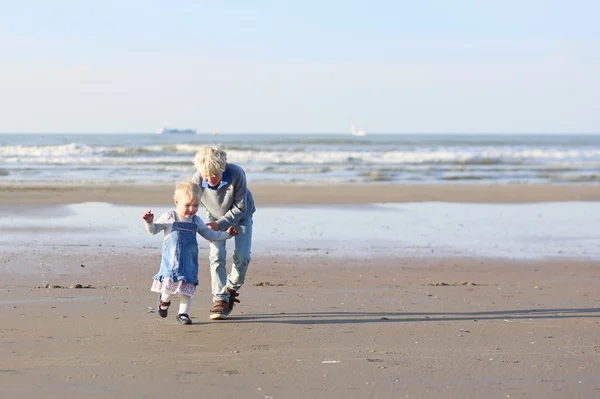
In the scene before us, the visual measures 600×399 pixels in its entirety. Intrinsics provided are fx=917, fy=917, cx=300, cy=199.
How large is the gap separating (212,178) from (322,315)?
51.9 inches

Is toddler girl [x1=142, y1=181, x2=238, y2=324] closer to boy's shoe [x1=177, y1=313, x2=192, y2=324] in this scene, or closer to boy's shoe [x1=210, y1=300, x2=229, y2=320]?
boy's shoe [x1=177, y1=313, x2=192, y2=324]

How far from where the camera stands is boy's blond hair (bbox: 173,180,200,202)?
247 inches

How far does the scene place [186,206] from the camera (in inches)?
246

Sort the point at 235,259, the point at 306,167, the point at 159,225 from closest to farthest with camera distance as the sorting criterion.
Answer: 1. the point at 159,225
2. the point at 235,259
3. the point at 306,167

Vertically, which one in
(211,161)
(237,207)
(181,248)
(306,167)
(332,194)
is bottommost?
A: (306,167)

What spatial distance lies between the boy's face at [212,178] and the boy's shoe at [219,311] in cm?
85

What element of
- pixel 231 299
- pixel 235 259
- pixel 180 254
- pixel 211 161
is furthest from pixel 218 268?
pixel 211 161

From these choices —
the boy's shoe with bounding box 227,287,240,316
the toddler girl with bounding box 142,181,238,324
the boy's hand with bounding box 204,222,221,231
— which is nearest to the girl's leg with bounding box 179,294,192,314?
the toddler girl with bounding box 142,181,238,324

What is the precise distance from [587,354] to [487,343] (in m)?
0.62

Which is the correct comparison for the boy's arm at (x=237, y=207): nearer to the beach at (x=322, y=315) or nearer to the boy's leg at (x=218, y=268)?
the boy's leg at (x=218, y=268)

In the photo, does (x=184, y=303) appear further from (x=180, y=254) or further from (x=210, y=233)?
(x=210, y=233)

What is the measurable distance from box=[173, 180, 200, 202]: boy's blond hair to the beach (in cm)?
88

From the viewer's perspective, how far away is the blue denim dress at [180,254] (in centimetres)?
628

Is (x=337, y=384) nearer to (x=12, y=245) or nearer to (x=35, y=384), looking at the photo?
(x=35, y=384)
